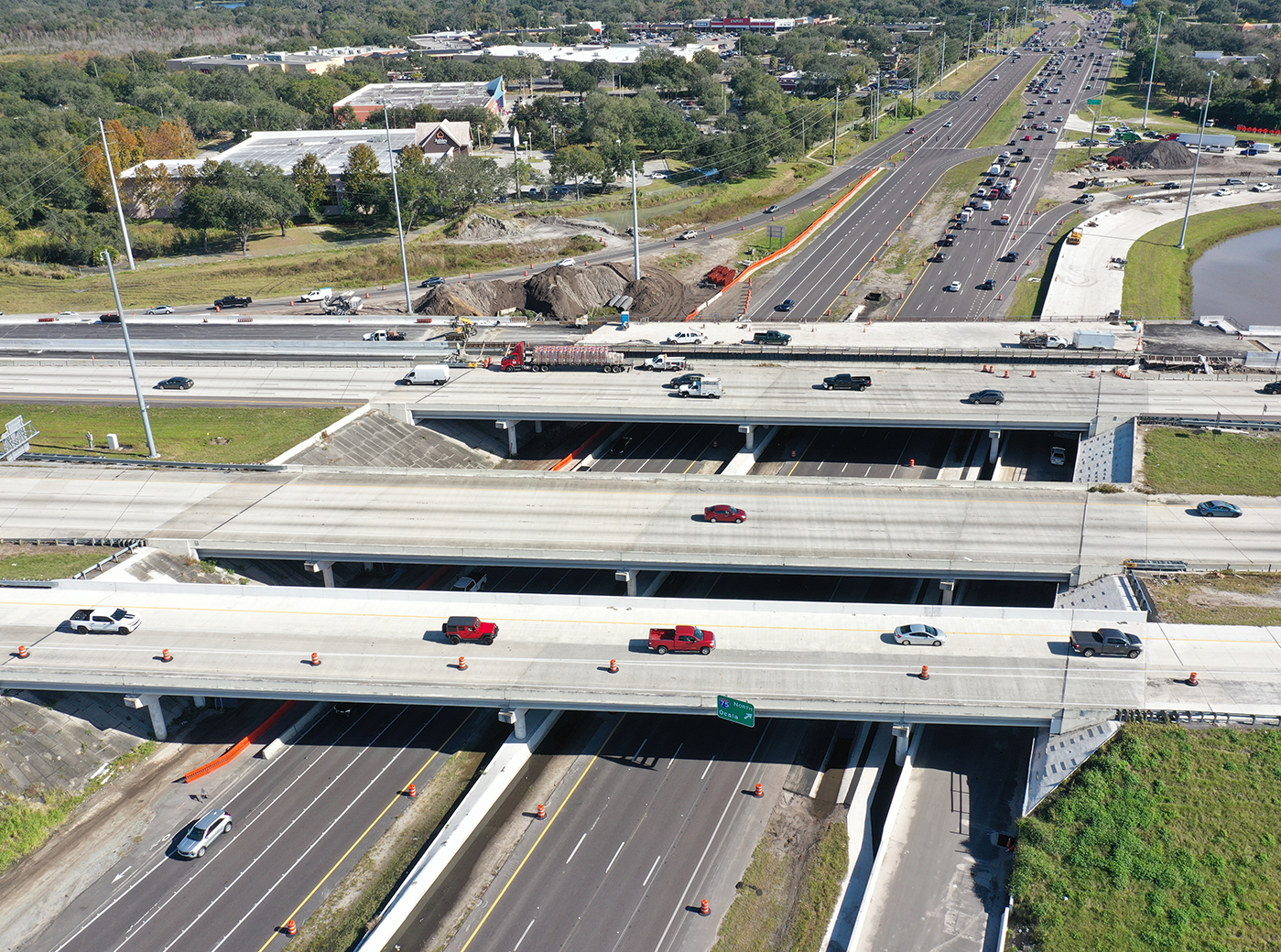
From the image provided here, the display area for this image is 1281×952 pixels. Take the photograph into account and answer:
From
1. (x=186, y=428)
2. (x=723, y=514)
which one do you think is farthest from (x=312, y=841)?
(x=186, y=428)

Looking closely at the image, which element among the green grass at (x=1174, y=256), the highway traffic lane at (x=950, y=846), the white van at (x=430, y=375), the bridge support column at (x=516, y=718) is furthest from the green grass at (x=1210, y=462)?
the white van at (x=430, y=375)

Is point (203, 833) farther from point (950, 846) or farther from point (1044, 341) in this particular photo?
point (1044, 341)

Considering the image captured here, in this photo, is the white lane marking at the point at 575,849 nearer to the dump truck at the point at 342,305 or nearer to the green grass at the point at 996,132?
the dump truck at the point at 342,305

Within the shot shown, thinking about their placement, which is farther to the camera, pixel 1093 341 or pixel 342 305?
pixel 342 305

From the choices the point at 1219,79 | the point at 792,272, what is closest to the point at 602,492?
the point at 792,272

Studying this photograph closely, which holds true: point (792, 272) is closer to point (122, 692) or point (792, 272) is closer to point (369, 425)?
point (369, 425)

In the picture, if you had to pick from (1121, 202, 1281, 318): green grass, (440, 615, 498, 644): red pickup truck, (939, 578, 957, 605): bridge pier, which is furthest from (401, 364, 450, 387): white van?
(1121, 202, 1281, 318): green grass
